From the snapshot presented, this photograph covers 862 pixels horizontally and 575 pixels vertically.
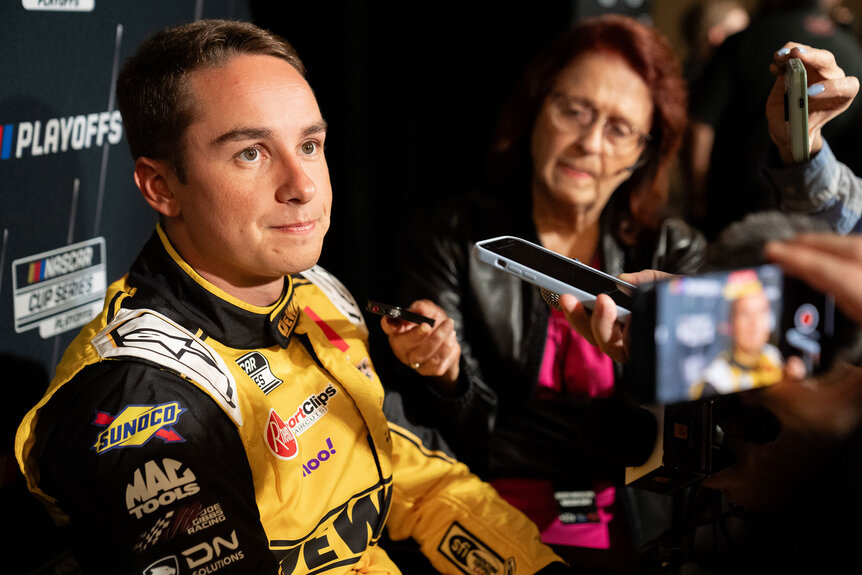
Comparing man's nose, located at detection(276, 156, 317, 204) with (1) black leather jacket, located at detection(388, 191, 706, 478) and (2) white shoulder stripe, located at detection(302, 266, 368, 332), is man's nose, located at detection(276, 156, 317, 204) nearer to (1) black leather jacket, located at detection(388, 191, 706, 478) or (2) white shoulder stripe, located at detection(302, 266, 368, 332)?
(2) white shoulder stripe, located at detection(302, 266, 368, 332)

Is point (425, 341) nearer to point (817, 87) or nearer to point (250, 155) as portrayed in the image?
point (250, 155)

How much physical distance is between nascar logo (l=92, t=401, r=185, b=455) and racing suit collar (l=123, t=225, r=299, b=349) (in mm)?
182

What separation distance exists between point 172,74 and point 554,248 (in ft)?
3.61

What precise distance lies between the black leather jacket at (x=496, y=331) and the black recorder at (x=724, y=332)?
77cm

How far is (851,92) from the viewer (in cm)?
136

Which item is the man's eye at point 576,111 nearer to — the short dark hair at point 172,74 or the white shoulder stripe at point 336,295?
the white shoulder stripe at point 336,295

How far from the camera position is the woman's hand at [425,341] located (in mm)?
1426

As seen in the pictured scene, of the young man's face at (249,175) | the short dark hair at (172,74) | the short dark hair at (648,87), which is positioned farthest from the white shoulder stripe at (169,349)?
the short dark hair at (648,87)

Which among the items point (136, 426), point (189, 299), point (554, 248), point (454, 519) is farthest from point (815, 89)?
point (136, 426)

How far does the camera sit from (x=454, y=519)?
146 centimetres

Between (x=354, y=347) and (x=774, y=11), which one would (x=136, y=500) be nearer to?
(x=354, y=347)

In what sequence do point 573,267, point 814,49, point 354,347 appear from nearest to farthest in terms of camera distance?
point 573,267
point 814,49
point 354,347

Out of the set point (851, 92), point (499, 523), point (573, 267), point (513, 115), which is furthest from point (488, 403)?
point (851, 92)

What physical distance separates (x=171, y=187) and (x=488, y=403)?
35.3 inches
